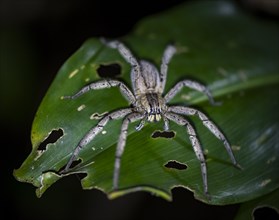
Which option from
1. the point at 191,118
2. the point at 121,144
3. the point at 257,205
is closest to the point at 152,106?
the point at 191,118

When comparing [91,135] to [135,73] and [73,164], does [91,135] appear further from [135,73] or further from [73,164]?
[135,73]

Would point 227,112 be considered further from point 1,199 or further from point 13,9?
point 13,9

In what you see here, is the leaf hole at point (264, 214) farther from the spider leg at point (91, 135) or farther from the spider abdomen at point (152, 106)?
the spider leg at point (91, 135)

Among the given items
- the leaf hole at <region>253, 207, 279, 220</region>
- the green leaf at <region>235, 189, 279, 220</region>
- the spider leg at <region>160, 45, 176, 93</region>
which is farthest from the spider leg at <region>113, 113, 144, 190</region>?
the leaf hole at <region>253, 207, 279, 220</region>

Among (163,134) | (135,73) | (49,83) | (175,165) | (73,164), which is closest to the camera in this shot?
(73,164)

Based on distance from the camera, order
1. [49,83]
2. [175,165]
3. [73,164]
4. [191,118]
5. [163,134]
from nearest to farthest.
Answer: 1. [73,164]
2. [175,165]
3. [163,134]
4. [191,118]
5. [49,83]

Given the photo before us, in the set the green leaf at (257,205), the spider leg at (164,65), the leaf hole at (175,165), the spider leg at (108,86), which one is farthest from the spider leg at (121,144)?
the green leaf at (257,205)

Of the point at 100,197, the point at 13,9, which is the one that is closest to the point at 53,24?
the point at 13,9
